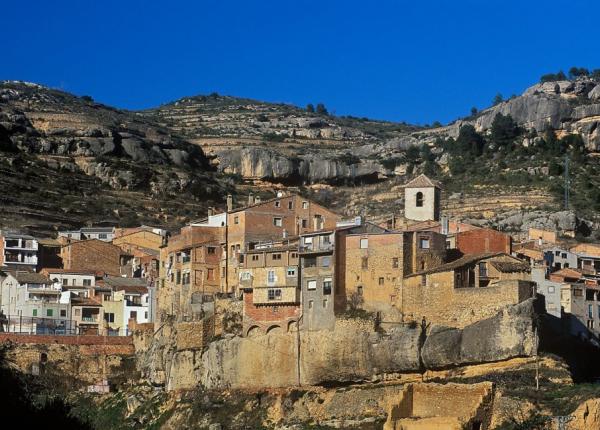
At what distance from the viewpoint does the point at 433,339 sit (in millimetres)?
62969

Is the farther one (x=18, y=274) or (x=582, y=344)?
(x=18, y=274)

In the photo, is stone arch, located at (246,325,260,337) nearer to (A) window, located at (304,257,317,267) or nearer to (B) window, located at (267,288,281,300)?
(B) window, located at (267,288,281,300)

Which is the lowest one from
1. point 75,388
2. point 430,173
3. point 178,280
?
point 75,388

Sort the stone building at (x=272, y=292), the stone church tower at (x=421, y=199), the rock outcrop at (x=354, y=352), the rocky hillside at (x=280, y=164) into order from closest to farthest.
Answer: the rock outcrop at (x=354, y=352)
the stone building at (x=272, y=292)
the stone church tower at (x=421, y=199)
the rocky hillside at (x=280, y=164)

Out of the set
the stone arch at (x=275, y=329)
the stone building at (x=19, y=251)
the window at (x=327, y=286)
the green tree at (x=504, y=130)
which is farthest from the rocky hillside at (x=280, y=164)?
the window at (x=327, y=286)

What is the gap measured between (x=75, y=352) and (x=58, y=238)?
20.3 metres

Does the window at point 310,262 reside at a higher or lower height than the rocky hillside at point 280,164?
lower

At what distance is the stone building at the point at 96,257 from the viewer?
9162 cm

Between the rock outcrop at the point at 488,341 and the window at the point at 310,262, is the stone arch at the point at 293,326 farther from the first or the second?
the rock outcrop at the point at 488,341

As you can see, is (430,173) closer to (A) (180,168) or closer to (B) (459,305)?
(A) (180,168)

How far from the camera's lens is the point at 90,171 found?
12300 centimetres

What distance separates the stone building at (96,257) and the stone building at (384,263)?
28.7 meters

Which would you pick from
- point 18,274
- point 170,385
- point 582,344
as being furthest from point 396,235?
point 18,274

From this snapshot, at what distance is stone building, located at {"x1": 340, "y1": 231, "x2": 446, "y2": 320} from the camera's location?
65.0 metres
